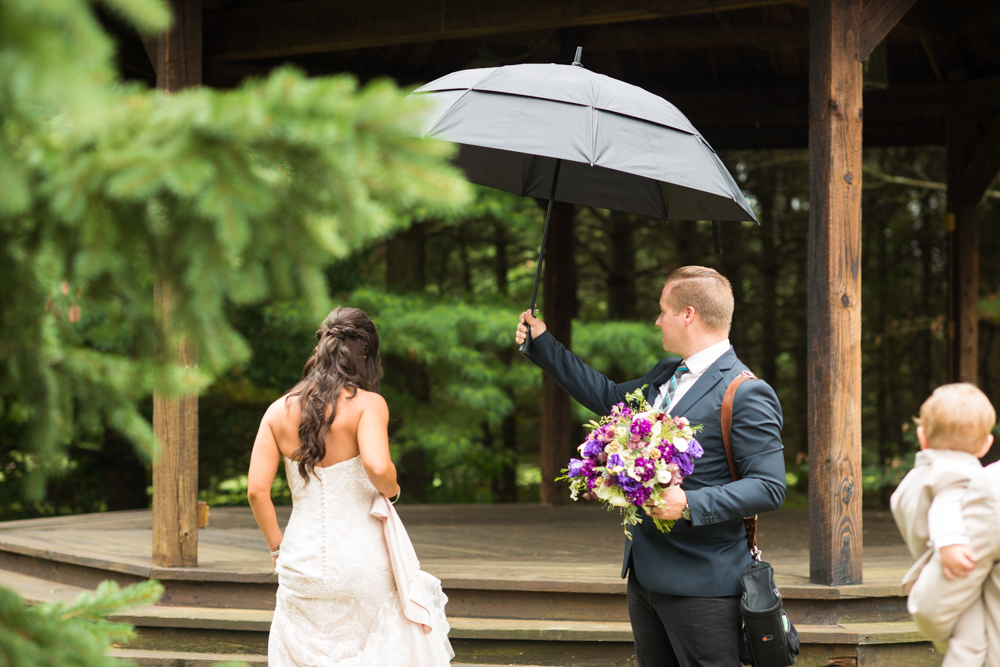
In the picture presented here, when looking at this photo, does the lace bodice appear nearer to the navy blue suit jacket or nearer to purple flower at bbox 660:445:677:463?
the navy blue suit jacket

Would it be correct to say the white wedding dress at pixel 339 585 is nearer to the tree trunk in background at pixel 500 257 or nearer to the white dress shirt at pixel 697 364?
the white dress shirt at pixel 697 364

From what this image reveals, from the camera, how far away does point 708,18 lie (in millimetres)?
5961

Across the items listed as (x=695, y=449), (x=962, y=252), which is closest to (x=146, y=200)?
(x=695, y=449)

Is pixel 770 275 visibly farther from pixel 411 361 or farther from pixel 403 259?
pixel 411 361

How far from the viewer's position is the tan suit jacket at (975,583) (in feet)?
5.71

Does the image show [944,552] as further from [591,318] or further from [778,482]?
[591,318]

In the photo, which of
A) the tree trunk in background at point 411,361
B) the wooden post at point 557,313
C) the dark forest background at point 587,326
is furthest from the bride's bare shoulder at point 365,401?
the tree trunk in background at point 411,361

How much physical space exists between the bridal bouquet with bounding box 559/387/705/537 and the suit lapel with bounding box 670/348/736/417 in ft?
0.51

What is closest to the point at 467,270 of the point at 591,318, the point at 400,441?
the point at 591,318

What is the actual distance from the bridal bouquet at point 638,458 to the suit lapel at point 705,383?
155mm

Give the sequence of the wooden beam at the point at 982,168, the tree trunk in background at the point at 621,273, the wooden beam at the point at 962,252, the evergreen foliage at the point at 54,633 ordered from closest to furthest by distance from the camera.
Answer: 1. the evergreen foliage at the point at 54,633
2. the wooden beam at the point at 982,168
3. the wooden beam at the point at 962,252
4. the tree trunk in background at the point at 621,273

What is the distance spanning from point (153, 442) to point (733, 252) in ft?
34.4

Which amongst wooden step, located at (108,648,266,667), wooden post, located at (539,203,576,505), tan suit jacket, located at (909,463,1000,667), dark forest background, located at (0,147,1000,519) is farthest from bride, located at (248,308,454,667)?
dark forest background, located at (0,147,1000,519)

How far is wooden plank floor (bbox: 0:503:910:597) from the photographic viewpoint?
399 centimetres
